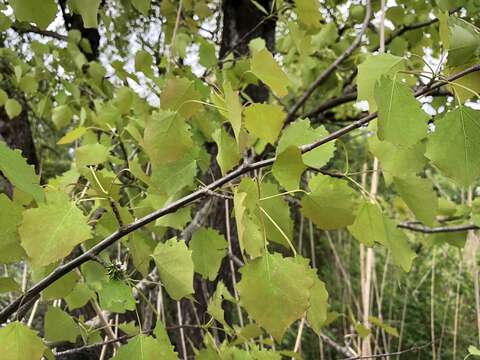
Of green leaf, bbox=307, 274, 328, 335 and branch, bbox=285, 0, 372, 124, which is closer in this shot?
green leaf, bbox=307, 274, 328, 335

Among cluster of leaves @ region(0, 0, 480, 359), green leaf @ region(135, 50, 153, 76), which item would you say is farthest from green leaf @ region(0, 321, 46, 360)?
green leaf @ region(135, 50, 153, 76)

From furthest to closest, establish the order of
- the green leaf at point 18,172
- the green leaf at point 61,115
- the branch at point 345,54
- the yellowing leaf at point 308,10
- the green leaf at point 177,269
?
the green leaf at point 61,115 → the branch at point 345,54 → the yellowing leaf at point 308,10 → the green leaf at point 177,269 → the green leaf at point 18,172

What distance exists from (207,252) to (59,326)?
150 mm

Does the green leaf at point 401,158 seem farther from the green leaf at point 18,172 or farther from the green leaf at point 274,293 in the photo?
Result: the green leaf at point 18,172

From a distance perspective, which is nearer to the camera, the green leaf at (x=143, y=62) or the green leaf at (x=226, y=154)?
the green leaf at (x=226, y=154)

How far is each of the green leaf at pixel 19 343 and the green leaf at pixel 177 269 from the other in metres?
0.10

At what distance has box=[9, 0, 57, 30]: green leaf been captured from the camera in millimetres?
291

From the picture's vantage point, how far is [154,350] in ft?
1.14

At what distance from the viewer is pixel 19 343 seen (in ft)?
1.04

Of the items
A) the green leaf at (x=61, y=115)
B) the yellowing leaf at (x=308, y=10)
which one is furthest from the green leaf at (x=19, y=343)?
the green leaf at (x=61, y=115)

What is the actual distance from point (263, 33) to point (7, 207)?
1006 mm

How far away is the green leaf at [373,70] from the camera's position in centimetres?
32

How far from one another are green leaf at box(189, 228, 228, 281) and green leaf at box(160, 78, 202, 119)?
129 mm

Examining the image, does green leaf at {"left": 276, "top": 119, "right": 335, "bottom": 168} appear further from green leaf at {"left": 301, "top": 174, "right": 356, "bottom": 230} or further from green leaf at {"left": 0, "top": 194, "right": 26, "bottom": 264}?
green leaf at {"left": 0, "top": 194, "right": 26, "bottom": 264}
